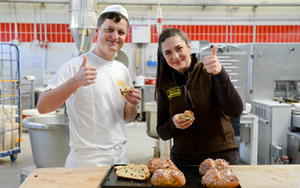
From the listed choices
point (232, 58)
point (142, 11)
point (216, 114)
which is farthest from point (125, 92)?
point (142, 11)

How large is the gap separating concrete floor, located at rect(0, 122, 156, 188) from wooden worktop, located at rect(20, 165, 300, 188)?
183 centimetres

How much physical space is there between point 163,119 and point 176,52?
Result: 17.1 inches

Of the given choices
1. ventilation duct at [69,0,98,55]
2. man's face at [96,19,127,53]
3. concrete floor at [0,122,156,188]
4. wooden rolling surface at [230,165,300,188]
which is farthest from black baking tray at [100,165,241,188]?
concrete floor at [0,122,156,188]

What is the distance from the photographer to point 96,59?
68.2 inches

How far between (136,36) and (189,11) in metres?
1.77

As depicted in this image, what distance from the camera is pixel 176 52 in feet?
5.35

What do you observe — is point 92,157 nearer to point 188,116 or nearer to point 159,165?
point 159,165

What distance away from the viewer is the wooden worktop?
1267 mm

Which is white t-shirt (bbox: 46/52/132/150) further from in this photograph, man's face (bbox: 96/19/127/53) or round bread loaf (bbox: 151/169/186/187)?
Result: round bread loaf (bbox: 151/169/186/187)

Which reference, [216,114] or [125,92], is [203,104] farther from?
[125,92]

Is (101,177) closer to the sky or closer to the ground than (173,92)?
closer to the ground

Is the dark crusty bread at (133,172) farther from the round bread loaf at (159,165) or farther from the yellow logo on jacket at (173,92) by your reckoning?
the yellow logo on jacket at (173,92)

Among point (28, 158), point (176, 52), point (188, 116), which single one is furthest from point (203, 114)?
point (28, 158)

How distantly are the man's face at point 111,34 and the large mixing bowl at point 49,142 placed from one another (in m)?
1.35
